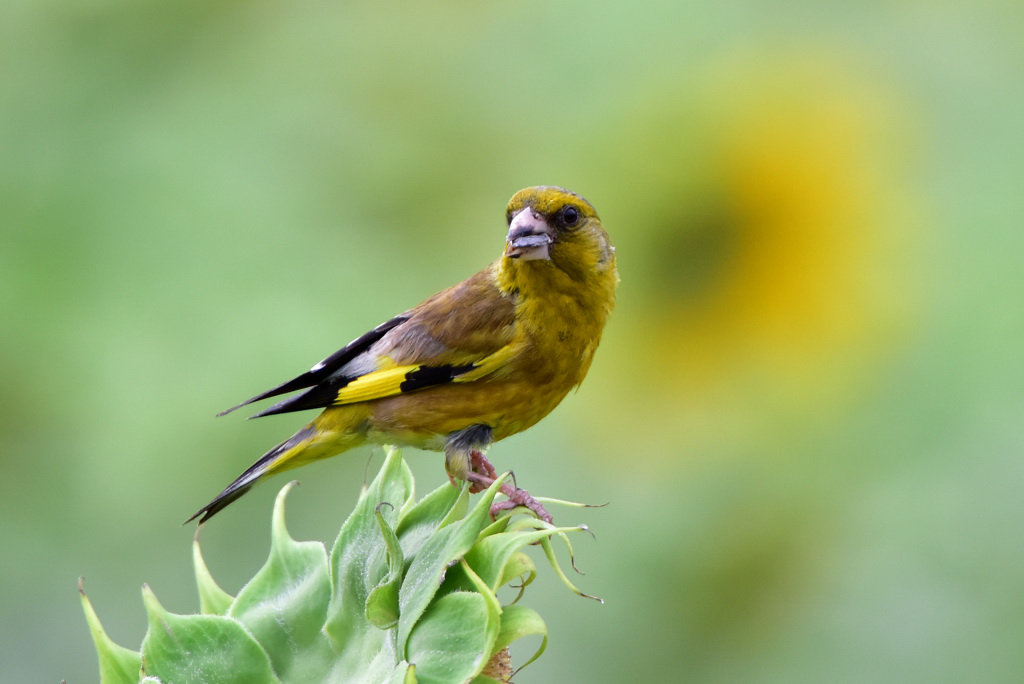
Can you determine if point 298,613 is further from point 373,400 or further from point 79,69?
point 79,69

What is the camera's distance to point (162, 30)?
4680 mm

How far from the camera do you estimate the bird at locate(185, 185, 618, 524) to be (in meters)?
2.31

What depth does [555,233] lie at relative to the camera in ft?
7.72

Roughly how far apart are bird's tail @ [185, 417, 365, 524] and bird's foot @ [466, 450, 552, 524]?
10.7 inches

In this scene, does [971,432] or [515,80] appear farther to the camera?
[515,80]

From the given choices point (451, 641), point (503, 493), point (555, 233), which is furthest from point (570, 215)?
point (451, 641)

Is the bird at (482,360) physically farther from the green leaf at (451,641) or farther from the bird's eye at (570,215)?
the green leaf at (451,641)

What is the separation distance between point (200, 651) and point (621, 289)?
9.99 feet

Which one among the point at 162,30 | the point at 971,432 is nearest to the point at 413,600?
the point at 971,432

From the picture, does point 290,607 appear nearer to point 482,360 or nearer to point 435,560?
point 435,560

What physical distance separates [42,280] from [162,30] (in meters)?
1.35

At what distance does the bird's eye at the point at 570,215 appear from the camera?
235 centimetres

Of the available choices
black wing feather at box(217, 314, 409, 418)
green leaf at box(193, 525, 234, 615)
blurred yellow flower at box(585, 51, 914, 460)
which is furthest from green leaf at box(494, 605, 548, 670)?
blurred yellow flower at box(585, 51, 914, 460)

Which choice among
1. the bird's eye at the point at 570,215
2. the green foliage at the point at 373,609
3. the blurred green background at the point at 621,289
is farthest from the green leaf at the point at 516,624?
the blurred green background at the point at 621,289
